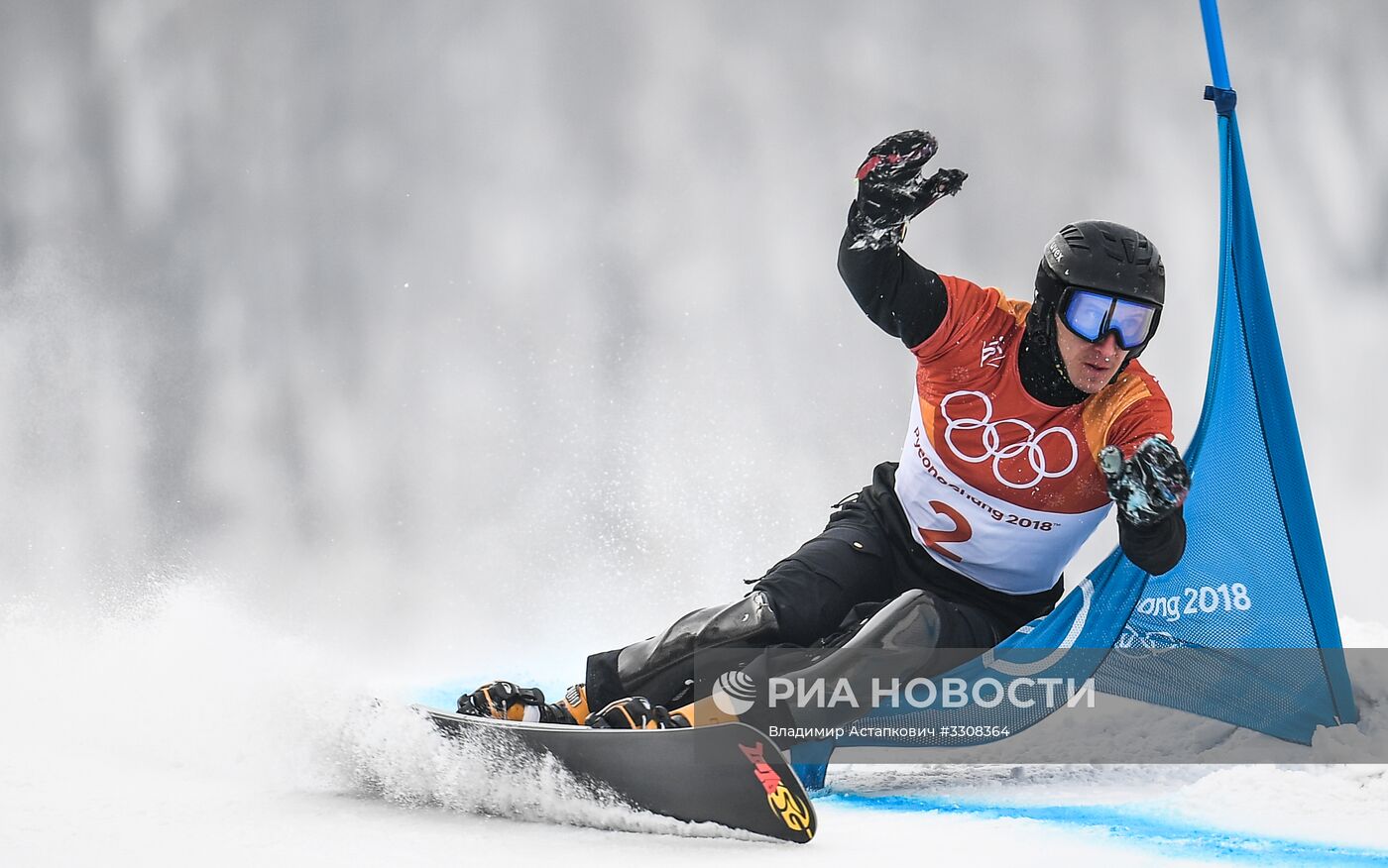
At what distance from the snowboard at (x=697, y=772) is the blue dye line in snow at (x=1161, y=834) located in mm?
627

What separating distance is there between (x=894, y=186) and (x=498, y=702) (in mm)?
1627

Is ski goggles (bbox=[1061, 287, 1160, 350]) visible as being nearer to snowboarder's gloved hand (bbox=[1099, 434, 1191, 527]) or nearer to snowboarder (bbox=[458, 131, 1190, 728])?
snowboarder (bbox=[458, 131, 1190, 728])

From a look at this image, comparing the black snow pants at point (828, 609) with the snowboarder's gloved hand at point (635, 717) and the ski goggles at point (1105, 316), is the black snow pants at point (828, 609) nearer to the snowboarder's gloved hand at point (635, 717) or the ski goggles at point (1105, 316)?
the snowboarder's gloved hand at point (635, 717)

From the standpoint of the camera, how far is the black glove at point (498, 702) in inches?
113

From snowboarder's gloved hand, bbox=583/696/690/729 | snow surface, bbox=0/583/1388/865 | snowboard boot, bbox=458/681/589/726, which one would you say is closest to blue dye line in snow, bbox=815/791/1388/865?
snow surface, bbox=0/583/1388/865

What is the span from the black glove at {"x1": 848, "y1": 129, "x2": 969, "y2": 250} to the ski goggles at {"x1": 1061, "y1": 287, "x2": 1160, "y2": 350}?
416 millimetres

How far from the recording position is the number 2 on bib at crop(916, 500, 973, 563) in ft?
10.2

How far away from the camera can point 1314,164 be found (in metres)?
7.77

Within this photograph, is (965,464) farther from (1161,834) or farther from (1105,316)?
(1161,834)

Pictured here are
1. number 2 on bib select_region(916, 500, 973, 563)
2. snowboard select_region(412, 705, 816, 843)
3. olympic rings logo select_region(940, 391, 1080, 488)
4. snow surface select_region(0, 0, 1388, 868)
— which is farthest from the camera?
snow surface select_region(0, 0, 1388, 868)

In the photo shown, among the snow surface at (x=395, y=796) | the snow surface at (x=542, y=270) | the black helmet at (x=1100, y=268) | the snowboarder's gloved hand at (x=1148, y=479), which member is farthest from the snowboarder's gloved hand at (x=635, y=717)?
the snow surface at (x=542, y=270)

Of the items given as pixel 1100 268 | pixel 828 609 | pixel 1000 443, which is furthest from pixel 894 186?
pixel 828 609

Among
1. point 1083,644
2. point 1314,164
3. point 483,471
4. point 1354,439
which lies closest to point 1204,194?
point 1314,164

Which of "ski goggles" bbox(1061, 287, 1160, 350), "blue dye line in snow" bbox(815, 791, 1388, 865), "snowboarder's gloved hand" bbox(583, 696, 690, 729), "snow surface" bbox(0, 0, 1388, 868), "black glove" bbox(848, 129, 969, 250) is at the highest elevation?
"snow surface" bbox(0, 0, 1388, 868)
